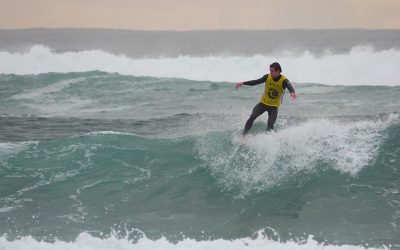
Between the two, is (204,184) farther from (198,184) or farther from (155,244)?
(155,244)

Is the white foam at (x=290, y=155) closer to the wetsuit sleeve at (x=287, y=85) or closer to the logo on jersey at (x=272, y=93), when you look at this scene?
the logo on jersey at (x=272, y=93)

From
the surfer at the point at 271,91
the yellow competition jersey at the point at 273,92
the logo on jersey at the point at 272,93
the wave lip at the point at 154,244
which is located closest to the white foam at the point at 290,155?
the surfer at the point at 271,91

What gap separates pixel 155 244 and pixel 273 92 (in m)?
4.52

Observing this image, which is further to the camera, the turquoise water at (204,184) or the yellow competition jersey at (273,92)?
the yellow competition jersey at (273,92)

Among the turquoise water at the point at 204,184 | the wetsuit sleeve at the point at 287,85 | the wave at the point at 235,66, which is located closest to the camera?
the turquoise water at the point at 204,184

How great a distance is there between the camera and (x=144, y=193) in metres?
11.2

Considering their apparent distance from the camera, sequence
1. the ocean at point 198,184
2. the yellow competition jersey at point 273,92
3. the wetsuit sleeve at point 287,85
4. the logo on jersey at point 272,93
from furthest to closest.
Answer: the logo on jersey at point 272,93 < the yellow competition jersey at point 273,92 < the wetsuit sleeve at point 287,85 < the ocean at point 198,184

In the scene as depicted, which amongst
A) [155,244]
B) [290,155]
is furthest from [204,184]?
[155,244]

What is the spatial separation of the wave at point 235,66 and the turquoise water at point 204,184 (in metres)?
16.9

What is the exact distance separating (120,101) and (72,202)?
13739 millimetres

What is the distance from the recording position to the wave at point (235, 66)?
3272cm

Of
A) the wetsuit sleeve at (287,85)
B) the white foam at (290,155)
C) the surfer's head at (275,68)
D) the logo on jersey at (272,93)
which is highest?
the surfer's head at (275,68)

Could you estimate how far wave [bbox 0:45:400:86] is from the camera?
32.7 meters

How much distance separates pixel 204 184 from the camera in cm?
1159
